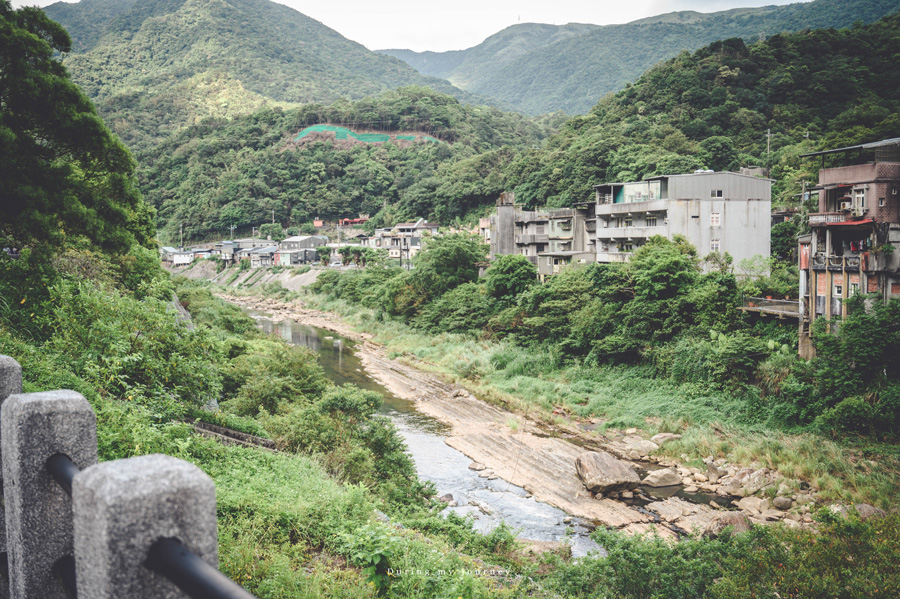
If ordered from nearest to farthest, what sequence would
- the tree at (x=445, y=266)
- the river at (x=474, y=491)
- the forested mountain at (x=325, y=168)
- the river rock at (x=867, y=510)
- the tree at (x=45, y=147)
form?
1. the tree at (x=45, y=147)
2. the river rock at (x=867, y=510)
3. the river at (x=474, y=491)
4. the tree at (x=445, y=266)
5. the forested mountain at (x=325, y=168)

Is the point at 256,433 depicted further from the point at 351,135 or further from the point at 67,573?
the point at 351,135

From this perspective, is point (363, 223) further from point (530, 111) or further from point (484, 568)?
point (530, 111)

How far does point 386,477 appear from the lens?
12.1 m

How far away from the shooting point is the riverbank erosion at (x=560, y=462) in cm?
1448

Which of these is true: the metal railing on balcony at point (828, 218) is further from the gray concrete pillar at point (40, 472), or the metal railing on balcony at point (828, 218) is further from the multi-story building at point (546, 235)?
the gray concrete pillar at point (40, 472)

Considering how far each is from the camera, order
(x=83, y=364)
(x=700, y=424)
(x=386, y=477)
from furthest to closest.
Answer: (x=700, y=424) < (x=386, y=477) < (x=83, y=364)

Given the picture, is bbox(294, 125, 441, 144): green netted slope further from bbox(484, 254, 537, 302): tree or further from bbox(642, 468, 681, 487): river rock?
bbox(642, 468, 681, 487): river rock

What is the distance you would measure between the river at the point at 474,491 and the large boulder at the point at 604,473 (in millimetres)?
1433

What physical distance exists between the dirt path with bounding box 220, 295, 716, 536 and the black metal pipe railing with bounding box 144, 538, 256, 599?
561 inches

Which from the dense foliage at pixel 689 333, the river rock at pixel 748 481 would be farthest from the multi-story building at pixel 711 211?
the river rock at pixel 748 481

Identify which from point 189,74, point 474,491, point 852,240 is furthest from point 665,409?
point 189,74

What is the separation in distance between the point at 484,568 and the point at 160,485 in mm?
7745

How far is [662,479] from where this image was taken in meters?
16.4

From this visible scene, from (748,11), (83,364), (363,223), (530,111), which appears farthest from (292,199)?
(748,11)
